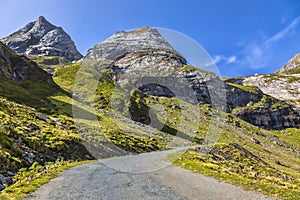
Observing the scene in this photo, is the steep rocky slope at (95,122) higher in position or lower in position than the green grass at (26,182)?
higher

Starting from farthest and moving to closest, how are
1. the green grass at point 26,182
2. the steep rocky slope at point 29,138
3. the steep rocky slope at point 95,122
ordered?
the steep rocky slope at point 95,122
the steep rocky slope at point 29,138
the green grass at point 26,182

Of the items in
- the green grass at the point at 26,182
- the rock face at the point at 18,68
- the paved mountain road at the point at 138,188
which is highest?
the rock face at the point at 18,68

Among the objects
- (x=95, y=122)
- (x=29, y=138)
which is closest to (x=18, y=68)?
(x=95, y=122)

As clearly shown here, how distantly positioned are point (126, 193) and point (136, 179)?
4.33 m

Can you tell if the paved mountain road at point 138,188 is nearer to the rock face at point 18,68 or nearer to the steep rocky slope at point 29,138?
the steep rocky slope at point 29,138

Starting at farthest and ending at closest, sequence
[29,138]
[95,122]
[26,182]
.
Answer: [95,122]
[29,138]
[26,182]

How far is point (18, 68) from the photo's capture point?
117 metres

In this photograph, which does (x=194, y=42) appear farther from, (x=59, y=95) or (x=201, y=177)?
(x=59, y=95)

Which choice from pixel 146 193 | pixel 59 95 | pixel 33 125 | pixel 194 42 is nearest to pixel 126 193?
pixel 146 193

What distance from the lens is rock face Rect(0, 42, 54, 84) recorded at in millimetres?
102250

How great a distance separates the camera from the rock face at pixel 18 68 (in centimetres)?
10225

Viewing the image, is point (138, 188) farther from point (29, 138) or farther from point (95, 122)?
point (95, 122)

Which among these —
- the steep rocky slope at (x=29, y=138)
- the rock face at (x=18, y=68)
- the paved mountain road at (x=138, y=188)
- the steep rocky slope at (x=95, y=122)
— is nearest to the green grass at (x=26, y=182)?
the paved mountain road at (x=138, y=188)

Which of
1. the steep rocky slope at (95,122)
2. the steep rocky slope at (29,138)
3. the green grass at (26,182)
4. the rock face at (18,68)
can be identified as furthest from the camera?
the rock face at (18,68)
